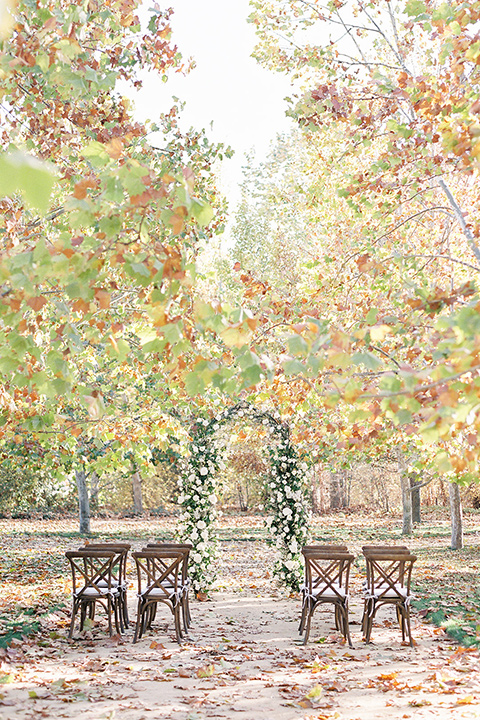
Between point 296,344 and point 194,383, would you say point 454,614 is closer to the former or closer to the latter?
point 194,383

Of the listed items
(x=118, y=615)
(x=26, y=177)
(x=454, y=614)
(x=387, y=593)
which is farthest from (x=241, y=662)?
(x=26, y=177)

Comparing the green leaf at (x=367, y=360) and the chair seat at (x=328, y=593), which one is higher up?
the green leaf at (x=367, y=360)

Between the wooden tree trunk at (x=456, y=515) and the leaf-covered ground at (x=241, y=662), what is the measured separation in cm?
257

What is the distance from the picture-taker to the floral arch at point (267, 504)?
9.65 meters

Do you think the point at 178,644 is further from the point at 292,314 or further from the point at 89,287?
the point at 89,287

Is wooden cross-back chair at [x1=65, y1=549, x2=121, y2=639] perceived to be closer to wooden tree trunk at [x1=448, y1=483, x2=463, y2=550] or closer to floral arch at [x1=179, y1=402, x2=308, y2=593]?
floral arch at [x1=179, y1=402, x2=308, y2=593]

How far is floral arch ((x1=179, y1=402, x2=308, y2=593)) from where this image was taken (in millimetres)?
9648

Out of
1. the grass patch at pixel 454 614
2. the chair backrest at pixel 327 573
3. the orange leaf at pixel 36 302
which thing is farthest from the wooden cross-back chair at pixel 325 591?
the orange leaf at pixel 36 302

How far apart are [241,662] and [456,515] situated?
9372 millimetres

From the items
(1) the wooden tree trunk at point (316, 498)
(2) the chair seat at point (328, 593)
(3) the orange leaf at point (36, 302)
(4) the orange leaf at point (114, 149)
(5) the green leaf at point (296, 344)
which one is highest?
(4) the orange leaf at point (114, 149)

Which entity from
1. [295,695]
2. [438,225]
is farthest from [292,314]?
[438,225]

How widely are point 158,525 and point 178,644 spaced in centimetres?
1511

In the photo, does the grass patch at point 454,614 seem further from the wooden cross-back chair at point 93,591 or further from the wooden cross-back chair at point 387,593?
Answer: the wooden cross-back chair at point 93,591

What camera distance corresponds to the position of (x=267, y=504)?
10.2 metres
